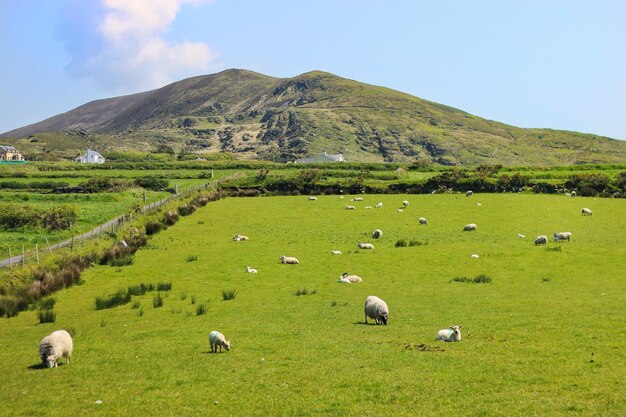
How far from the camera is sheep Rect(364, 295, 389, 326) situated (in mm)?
22188

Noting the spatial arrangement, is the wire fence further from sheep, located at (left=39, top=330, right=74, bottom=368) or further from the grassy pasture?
sheep, located at (left=39, top=330, right=74, bottom=368)

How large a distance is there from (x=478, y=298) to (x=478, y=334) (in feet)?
25.5

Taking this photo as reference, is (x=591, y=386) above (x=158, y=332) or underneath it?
above

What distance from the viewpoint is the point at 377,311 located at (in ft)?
73.0

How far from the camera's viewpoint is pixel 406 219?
194ft

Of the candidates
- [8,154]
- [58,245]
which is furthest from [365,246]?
[8,154]

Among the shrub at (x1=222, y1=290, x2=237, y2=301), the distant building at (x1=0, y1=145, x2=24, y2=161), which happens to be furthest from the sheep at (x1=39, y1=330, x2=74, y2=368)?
the distant building at (x1=0, y1=145, x2=24, y2=161)

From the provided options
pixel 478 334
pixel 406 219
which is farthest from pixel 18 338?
pixel 406 219

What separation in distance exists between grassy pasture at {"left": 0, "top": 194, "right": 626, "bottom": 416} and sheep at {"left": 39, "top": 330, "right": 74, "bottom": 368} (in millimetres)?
510

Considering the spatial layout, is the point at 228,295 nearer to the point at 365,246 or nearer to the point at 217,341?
the point at 217,341

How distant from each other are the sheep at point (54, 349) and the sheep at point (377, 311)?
34.5 ft

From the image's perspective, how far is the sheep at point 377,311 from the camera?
72.8ft

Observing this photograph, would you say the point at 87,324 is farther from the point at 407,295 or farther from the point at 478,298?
the point at 478,298

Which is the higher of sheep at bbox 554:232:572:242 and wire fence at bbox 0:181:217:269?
sheep at bbox 554:232:572:242
